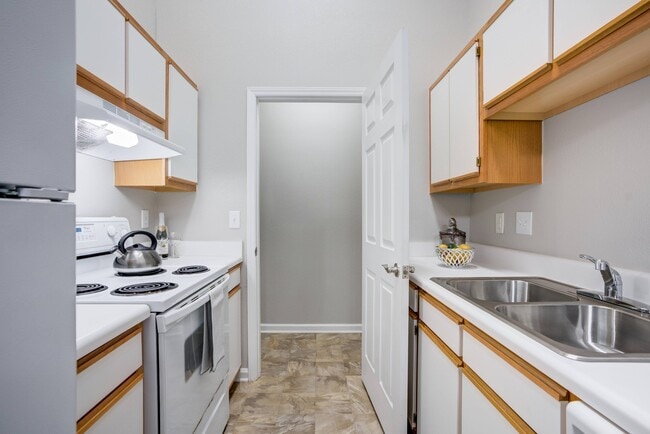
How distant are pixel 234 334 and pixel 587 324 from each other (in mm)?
1868

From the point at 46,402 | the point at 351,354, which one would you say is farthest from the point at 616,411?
the point at 351,354

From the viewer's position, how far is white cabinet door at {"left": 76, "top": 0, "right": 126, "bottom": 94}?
119cm

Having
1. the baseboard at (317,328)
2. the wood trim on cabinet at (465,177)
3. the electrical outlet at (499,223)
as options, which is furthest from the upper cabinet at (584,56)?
the baseboard at (317,328)

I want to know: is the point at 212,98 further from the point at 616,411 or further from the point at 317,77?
the point at 616,411

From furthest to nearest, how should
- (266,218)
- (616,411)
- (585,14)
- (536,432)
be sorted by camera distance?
(266,218), (585,14), (536,432), (616,411)

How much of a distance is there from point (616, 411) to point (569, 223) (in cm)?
108

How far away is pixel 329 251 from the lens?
3.10 metres

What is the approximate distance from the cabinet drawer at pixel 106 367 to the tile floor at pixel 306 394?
1070 mm

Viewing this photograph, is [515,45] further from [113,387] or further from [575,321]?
[113,387]

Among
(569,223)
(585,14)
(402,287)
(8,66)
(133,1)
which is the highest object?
(133,1)

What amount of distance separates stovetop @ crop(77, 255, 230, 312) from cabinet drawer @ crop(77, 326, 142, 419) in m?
0.12

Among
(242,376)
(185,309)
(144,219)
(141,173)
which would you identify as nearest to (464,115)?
(185,309)

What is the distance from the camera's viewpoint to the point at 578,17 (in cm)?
97

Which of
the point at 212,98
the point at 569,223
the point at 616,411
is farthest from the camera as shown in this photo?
the point at 212,98
